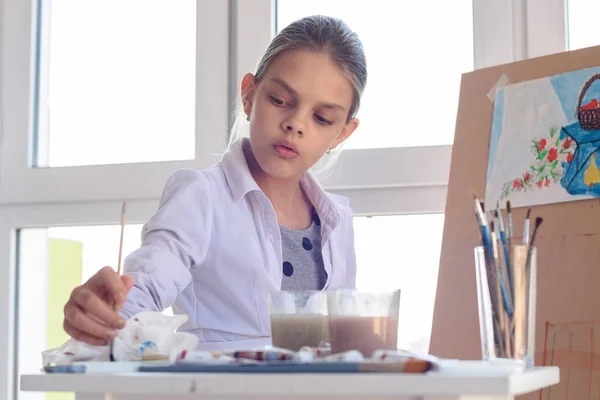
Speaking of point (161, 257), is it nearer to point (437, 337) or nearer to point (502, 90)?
point (437, 337)

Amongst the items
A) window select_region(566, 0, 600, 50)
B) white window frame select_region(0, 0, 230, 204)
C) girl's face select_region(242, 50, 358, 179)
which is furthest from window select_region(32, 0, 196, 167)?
window select_region(566, 0, 600, 50)

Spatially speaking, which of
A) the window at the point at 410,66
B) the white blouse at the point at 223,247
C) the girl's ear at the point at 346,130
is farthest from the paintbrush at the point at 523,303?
the window at the point at 410,66

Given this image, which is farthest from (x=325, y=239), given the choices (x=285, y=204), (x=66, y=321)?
(x=66, y=321)

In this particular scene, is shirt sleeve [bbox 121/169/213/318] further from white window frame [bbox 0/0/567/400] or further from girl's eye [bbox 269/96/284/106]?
white window frame [bbox 0/0/567/400]

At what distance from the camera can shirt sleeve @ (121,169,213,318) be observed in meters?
1.14

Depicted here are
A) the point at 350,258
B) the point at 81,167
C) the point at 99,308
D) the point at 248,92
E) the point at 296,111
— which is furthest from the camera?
the point at 81,167

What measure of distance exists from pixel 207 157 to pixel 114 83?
32 cm

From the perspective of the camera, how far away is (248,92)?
1577mm

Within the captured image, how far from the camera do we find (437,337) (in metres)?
1.55

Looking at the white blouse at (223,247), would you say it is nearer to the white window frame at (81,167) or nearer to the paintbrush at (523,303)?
the white window frame at (81,167)

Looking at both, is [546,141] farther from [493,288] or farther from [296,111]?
[493,288]

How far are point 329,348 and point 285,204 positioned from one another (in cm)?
79

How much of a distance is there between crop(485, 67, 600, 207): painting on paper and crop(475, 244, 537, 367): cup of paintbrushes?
→ 56cm

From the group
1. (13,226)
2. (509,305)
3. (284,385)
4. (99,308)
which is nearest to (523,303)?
(509,305)
